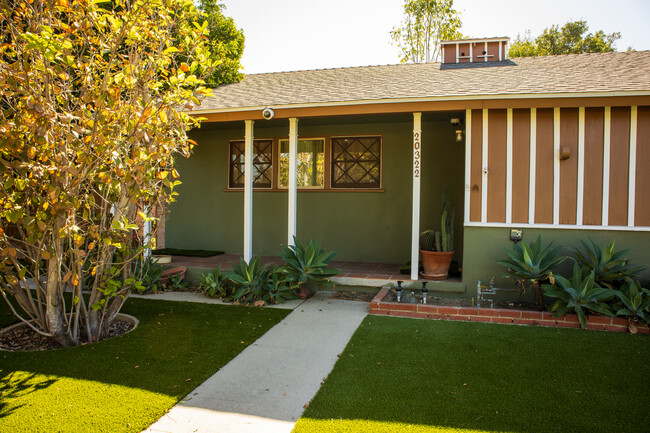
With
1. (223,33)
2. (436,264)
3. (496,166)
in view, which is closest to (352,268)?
(436,264)

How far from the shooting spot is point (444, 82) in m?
7.22

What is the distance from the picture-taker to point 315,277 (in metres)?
6.45

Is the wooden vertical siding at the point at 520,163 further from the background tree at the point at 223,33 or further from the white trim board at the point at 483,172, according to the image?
the background tree at the point at 223,33

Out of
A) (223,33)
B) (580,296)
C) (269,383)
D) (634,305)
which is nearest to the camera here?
(269,383)

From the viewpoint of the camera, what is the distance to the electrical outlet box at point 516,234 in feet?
20.0

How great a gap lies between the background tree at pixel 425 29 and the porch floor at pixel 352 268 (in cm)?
2254

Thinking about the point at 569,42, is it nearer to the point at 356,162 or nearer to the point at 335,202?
the point at 356,162

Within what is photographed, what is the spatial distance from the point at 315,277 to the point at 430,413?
346cm

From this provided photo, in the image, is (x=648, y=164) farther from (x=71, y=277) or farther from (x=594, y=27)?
(x=594, y=27)

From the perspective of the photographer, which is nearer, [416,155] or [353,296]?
A: [416,155]

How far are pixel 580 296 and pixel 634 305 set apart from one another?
54cm

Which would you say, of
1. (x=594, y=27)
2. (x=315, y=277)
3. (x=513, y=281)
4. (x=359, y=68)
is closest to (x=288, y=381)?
(x=315, y=277)

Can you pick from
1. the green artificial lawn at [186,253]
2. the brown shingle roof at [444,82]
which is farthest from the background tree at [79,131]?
the green artificial lawn at [186,253]

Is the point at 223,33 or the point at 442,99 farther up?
the point at 223,33
